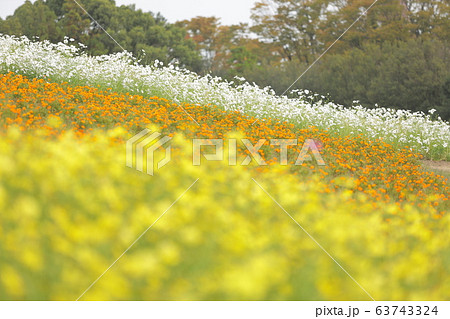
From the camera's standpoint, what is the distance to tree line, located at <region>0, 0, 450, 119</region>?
56.9ft

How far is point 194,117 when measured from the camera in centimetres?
855

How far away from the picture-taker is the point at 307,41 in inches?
994

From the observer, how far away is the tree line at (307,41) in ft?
56.9

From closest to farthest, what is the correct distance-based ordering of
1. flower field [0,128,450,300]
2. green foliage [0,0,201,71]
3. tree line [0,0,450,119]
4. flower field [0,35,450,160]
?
flower field [0,128,450,300]
flower field [0,35,450,160]
tree line [0,0,450,119]
green foliage [0,0,201,71]

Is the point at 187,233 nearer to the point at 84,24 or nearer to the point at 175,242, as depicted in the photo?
the point at 175,242

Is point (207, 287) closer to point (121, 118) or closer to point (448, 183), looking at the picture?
point (121, 118)

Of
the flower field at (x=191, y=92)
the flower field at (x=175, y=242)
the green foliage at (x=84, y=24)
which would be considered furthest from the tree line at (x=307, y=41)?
the flower field at (x=175, y=242)

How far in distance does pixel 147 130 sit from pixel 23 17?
16.4m

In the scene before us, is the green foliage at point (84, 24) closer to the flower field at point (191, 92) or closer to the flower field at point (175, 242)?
the flower field at point (191, 92)

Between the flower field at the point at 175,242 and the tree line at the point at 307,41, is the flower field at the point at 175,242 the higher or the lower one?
the lower one

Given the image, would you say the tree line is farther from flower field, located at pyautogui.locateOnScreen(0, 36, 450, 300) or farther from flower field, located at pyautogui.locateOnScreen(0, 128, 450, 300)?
flower field, located at pyautogui.locateOnScreen(0, 128, 450, 300)

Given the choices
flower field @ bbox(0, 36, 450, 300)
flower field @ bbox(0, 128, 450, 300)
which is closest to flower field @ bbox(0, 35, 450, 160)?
A: flower field @ bbox(0, 36, 450, 300)

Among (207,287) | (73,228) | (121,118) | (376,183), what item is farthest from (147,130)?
(207,287)

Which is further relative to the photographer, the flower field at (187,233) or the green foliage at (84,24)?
the green foliage at (84,24)
